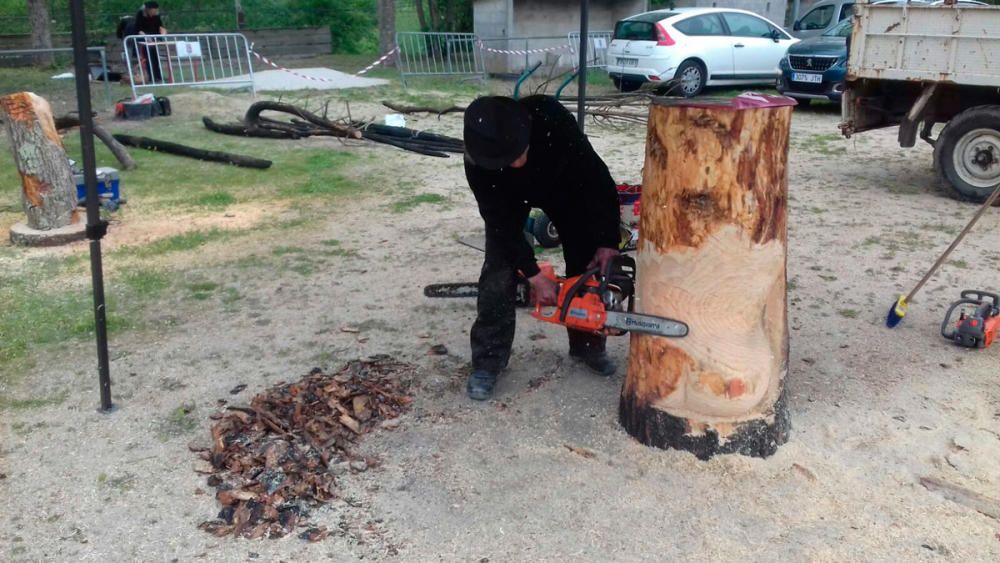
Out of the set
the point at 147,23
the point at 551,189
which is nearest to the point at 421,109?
the point at 147,23

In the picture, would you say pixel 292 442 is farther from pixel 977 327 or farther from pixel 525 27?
pixel 525 27

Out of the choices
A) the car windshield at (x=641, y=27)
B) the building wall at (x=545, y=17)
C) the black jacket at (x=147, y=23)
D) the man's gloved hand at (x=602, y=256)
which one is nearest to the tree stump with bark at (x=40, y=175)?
the man's gloved hand at (x=602, y=256)

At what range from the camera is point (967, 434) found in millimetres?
3553

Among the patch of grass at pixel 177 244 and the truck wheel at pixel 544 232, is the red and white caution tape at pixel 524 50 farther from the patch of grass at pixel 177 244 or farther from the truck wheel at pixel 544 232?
the truck wheel at pixel 544 232

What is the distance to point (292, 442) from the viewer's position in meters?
3.43

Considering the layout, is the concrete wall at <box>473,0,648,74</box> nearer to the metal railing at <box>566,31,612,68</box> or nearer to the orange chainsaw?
the metal railing at <box>566,31,612,68</box>

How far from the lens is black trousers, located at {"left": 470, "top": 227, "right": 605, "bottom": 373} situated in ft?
12.6

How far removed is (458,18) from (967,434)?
23.2 metres

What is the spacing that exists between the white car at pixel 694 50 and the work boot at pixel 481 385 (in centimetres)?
1159

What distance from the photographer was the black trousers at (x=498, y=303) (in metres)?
3.85

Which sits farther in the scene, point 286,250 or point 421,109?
point 421,109

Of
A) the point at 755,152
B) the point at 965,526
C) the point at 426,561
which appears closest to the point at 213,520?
the point at 426,561

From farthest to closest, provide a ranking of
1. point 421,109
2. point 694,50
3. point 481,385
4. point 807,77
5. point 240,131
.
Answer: point 694,50, point 807,77, point 421,109, point 240,131, point 481,385

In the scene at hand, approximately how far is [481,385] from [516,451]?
21.3 inches
